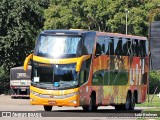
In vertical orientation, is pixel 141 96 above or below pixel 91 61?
below

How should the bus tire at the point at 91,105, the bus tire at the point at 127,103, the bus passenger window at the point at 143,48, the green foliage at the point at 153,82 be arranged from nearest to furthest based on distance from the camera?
the bus tire at the point at 91,105 < the bus tire at the point at 127,103 < the bus passenger window at the point at 143,48 < the green foliage at the point at 153,82

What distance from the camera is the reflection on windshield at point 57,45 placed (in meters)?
29.0

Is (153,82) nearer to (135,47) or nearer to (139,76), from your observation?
(139,76)

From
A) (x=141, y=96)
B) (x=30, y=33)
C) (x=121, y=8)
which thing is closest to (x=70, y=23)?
(x=121, y=8)

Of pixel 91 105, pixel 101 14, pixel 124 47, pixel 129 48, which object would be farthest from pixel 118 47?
pixel 101 14

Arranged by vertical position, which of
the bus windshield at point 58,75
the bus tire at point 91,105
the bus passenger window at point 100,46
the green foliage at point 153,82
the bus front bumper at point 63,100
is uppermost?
the bus passenger window at point 100,46

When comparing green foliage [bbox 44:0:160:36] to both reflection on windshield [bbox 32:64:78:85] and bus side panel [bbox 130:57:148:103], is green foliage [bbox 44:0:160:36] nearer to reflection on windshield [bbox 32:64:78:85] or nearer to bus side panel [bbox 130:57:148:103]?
bus side panel [bbox 130:57:148:103]

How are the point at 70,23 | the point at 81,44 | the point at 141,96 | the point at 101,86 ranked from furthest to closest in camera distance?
the point at 70,23
the point at 141,96
the point at 101,86
the point at 81,44

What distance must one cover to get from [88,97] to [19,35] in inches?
1302

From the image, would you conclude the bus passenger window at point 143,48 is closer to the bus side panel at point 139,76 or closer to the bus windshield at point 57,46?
the bus side panel at point 139,76

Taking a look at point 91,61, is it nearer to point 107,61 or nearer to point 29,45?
point 107,61

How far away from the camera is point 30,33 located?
210ft

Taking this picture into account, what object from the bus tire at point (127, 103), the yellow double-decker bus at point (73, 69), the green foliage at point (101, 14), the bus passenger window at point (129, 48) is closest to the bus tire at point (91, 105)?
the yellow double-decker bus at point (73, 69)

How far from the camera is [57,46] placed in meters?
29.2
